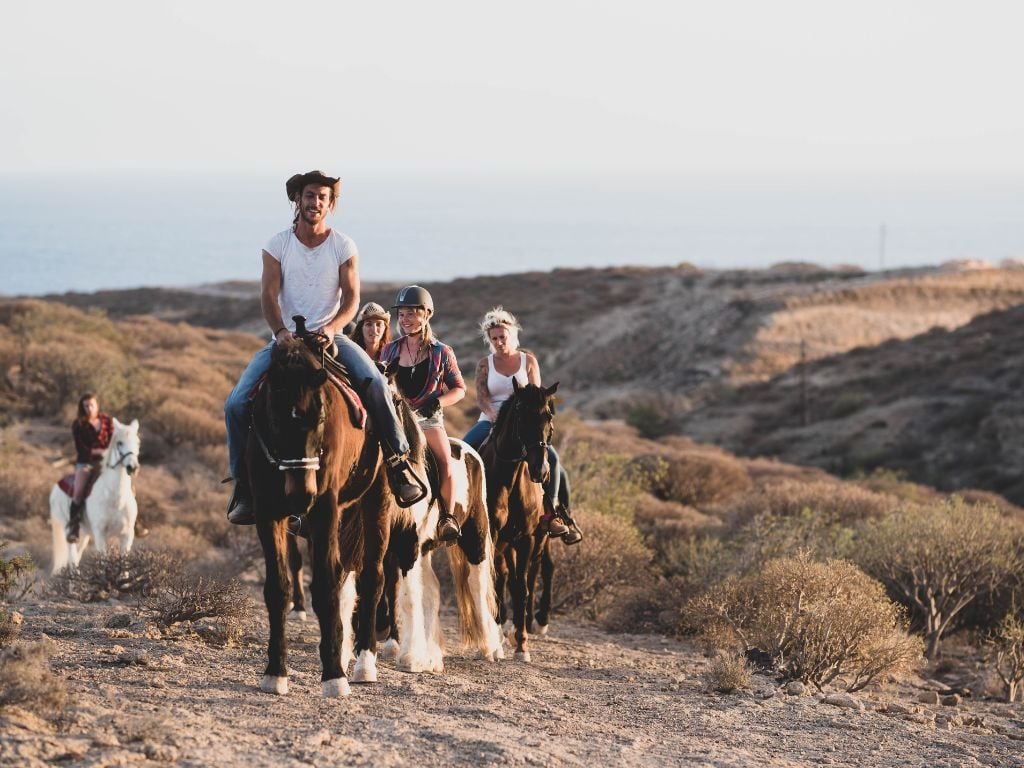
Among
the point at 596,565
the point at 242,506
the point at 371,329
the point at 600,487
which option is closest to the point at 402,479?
the point at 242,506

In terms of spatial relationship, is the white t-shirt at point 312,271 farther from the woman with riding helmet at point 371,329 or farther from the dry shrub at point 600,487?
the dry shrub at point 600,487

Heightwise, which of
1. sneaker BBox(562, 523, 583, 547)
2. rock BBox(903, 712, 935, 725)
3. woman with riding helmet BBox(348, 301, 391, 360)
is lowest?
rock BBox(903, 712, 935, 725)

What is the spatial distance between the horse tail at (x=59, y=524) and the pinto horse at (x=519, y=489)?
16.6 feet

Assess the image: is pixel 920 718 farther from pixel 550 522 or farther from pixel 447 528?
pixel 447 528

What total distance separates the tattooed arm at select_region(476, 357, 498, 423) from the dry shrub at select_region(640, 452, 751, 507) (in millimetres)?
12729

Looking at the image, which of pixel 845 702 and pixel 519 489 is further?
pixel 519 489

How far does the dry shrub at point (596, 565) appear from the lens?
1477 centimetres

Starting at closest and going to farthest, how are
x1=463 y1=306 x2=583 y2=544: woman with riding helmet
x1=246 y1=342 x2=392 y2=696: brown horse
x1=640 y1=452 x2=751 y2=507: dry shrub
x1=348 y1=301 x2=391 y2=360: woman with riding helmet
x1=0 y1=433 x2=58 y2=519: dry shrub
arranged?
1. x1=246 y1=342 x2=392 y2=696: brown horse
2. x1=348 y1=301 x2=391 y2=360: woman with riding helmet
3. x1=463 y1=306 x2=583 y2=544: woman with riding helmet
4. x1=0 y1=433 x2=58 y2=519: dry shrub
5. x1=640 y1=452 x2=751 y2=507: dry shrub

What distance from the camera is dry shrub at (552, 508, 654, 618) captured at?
14.8 m

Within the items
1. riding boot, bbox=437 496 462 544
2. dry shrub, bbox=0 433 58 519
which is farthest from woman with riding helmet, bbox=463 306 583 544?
dry shrub, bbox=0 433 58 519

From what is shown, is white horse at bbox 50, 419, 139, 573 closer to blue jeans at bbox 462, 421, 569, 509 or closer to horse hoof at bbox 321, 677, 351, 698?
blue jeans at bbox 462, 421, 569, 509

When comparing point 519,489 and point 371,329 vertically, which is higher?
point 371,329

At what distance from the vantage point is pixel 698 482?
24625 millimetres

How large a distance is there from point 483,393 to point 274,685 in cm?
393
